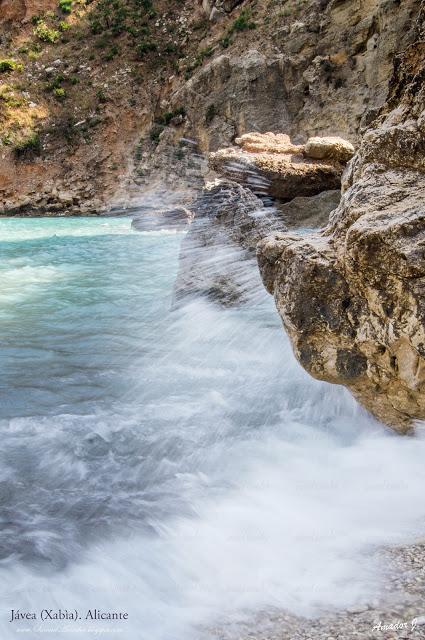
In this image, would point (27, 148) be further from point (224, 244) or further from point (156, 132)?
point (224, 244)

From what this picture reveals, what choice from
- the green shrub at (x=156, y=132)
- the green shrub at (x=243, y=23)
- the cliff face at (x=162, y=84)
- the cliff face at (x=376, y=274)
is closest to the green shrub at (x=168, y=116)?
the cliff face at (x=162, y=84)

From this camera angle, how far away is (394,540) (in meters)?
2.03

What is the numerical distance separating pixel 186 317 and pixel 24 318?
2.11m

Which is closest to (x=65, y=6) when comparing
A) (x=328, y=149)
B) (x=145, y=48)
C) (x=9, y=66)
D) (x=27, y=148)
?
(x=9, y=66)

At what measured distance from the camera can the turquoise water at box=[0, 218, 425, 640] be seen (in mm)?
1954

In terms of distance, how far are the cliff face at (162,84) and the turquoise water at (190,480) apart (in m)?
20.1

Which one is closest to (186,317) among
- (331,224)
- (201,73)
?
(331,224)

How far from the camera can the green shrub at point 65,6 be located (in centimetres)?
3175

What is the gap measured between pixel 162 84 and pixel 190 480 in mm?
30641

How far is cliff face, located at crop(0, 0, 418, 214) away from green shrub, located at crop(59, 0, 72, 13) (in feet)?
1.43

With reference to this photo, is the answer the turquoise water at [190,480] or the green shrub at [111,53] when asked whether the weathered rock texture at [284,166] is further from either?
the green shrub at [111,53]

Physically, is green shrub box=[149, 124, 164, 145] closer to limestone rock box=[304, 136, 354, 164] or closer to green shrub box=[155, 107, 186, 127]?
green shrub box=[155, 107, 186, 127]

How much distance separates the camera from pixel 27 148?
2759cm

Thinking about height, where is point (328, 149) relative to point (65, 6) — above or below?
below
